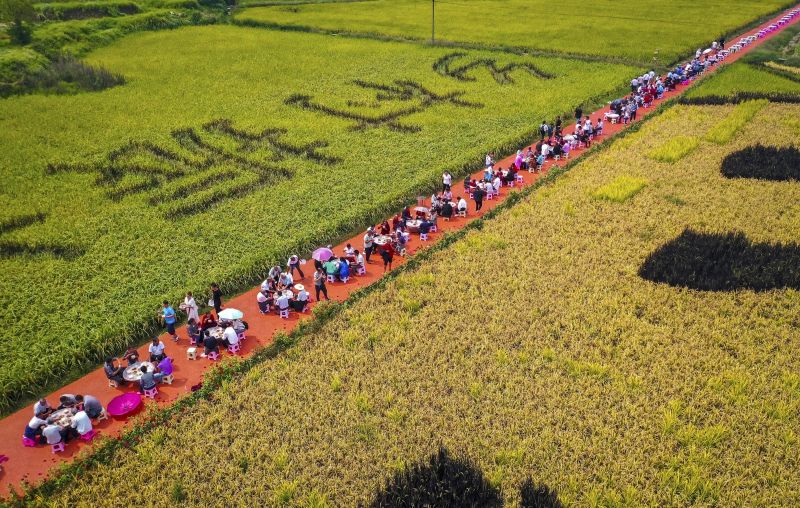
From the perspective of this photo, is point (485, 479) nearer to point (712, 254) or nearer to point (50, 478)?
point (50, 478)

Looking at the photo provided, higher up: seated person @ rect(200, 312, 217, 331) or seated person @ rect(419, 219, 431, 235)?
seated person @ rect(419, 219, 431, 235)

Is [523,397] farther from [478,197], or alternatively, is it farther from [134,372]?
[478,197]

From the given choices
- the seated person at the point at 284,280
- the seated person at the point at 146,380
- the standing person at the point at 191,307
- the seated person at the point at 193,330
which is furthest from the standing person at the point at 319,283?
the seated person at the point at 146,380

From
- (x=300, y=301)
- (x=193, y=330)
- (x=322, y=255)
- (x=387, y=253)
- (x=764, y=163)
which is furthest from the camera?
(x=764, y=163)

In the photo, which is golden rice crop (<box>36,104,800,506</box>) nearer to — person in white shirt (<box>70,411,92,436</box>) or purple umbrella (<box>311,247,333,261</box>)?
person in white shirt (<box>70,411,92,436</box>)

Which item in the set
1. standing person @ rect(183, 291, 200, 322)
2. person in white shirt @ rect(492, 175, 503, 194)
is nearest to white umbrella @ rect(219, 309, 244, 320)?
standing person @ rect(183, 291, 200, 322)

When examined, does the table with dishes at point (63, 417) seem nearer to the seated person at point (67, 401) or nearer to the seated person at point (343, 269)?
the seated person at point (67, 401)

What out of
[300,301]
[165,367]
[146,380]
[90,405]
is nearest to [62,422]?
[90,405]
